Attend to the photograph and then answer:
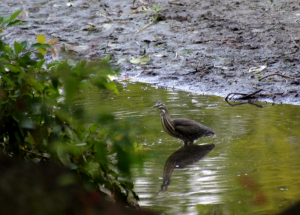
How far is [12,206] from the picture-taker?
1.04 metres

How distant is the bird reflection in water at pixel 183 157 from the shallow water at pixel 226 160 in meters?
0.06

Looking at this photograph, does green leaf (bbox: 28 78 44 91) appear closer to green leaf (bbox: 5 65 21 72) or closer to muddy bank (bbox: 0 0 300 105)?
green leaf (bbox: 5 65 21 72)

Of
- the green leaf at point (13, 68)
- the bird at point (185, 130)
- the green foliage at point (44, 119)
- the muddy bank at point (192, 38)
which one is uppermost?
the green leaf at point (13, 68)

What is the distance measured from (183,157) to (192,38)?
6048mm

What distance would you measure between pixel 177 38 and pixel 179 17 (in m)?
1.26

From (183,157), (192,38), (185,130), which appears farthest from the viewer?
(192,38)

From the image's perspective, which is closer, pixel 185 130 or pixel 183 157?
pixel 183 157

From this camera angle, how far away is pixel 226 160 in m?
4.82

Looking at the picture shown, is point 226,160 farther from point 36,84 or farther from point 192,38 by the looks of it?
point 192,38

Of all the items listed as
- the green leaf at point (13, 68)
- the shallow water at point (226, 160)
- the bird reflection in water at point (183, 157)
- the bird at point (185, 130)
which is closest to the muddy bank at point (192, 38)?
the shallow water at point (226, 160)

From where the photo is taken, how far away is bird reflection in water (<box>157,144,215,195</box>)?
179 inches

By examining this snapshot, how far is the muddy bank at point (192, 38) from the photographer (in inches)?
334

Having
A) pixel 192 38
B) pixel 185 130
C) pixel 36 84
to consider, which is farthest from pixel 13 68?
pixel 192 38

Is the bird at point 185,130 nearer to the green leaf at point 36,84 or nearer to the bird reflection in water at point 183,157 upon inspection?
the bird reflection in water at point 183,157
